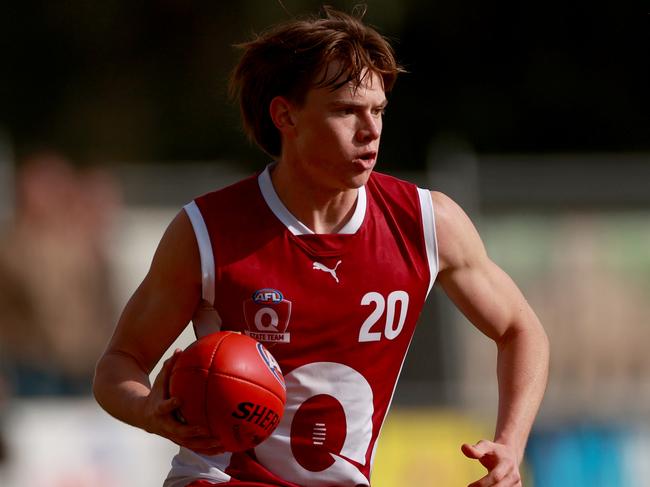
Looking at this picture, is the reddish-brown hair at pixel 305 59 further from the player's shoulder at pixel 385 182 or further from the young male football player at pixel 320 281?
the player's shoulder at pixel 385 182

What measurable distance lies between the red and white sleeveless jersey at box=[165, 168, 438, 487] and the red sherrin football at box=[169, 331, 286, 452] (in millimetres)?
384

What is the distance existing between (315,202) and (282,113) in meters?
0.37

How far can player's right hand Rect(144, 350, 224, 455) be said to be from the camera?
5.22 m

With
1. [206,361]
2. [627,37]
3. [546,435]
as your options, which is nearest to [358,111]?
[206,361]

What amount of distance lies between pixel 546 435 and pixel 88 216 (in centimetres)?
408

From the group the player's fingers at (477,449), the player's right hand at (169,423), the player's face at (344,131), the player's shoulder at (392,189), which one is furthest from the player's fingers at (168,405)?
the player's shoulder at (392,189)

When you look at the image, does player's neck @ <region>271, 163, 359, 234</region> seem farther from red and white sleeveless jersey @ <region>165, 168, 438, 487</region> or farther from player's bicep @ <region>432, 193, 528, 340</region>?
player's bicep @ <region>432, 193, 528, 340</region>

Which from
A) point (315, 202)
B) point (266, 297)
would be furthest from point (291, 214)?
point (266, 297)

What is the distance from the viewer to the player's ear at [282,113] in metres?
5.97

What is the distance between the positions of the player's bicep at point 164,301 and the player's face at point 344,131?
1.86 feet

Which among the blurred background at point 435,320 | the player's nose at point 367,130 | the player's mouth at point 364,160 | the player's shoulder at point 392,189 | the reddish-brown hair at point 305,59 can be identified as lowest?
the blurred background at point 435,320

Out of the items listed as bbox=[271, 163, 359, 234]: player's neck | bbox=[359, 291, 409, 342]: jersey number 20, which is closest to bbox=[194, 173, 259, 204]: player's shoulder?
bbox=[271, 163, 359, 234]: player's neck

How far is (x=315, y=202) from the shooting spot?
598 centimetres

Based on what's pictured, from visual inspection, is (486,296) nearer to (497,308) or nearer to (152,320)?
(497,308)
